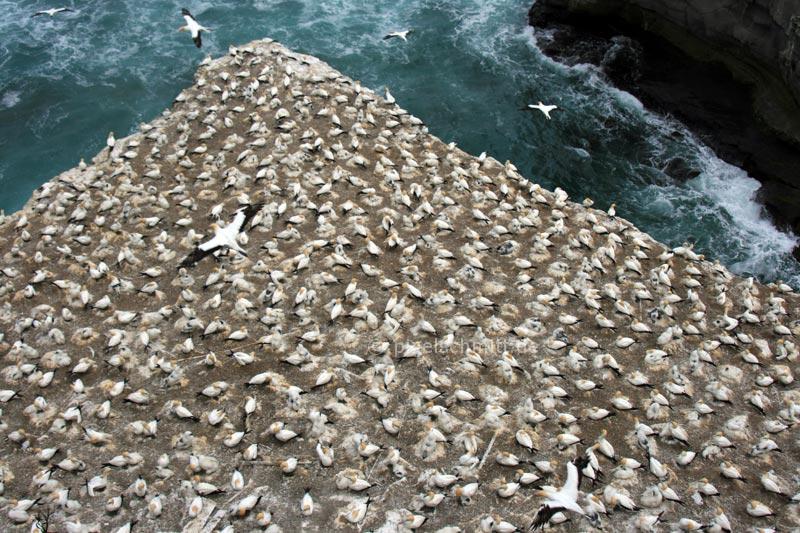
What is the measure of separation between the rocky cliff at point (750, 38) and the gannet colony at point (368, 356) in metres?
12.8

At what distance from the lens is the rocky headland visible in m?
28.0

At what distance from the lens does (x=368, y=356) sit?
15.8 m

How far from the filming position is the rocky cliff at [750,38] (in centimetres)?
2688

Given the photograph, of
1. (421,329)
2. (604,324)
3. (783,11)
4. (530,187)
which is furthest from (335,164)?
(783,11)

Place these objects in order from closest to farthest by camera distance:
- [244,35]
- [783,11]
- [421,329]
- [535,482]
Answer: [535,482], [421,329], [783,11], [244,35]

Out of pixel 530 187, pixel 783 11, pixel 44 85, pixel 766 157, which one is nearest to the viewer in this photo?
pixel 530 187

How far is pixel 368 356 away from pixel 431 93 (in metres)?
22.4

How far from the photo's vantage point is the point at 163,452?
553 inches

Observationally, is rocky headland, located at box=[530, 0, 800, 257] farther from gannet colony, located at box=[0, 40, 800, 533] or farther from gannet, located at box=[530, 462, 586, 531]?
gannet, located at box=[530, 462, 586, 531]

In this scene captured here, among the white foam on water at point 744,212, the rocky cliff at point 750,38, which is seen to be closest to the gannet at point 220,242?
the white foam on water at point 744,212

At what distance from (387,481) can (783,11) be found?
25815 millimetres

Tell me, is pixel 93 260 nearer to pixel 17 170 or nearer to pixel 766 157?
pixel 17 170

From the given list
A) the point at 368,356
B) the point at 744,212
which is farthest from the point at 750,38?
the point at 368,356

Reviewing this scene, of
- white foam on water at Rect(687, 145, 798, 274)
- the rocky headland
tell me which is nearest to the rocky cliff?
the rocky headland
